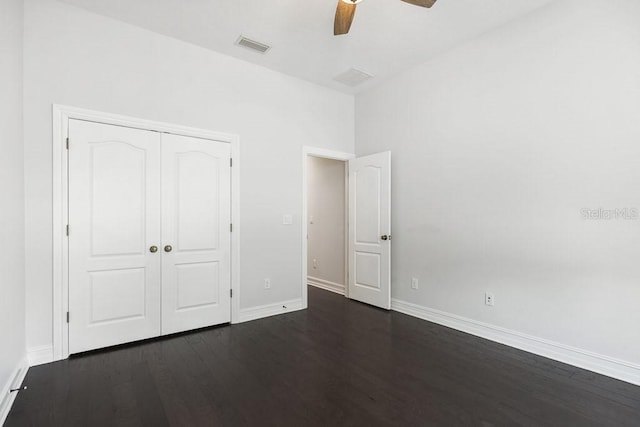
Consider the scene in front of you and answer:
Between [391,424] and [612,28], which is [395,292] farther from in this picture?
[612,28]

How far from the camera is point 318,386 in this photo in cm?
224

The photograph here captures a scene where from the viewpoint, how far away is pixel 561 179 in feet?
8.91

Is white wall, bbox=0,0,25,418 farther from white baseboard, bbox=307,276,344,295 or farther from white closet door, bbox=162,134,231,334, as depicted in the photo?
white baseboard, bbox=307,276,344,295

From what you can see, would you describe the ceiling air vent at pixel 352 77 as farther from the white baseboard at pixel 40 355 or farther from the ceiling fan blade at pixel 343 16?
the white baseboard at pixel 40 355

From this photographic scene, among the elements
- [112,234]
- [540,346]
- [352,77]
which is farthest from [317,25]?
[540,346]

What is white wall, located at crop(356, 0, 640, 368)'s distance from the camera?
2.42 meters

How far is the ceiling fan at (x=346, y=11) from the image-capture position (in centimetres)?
228

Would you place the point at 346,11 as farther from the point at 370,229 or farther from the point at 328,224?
the point at 328,224

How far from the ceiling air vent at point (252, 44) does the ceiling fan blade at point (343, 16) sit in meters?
1.13

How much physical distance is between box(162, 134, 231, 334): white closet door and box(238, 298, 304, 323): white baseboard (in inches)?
8.1

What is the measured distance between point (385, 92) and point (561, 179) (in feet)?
8.01

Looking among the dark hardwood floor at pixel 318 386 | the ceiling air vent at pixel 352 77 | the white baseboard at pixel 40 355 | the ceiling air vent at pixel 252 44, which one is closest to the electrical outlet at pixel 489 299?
the dark hardwood floor at pixel 318 386

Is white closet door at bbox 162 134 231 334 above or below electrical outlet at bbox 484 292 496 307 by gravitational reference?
above

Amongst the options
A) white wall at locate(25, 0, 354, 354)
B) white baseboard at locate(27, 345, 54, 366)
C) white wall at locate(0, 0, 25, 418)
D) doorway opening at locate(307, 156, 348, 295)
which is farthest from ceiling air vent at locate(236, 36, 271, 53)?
white baseboard at locate(27, 345, 54, 366)
